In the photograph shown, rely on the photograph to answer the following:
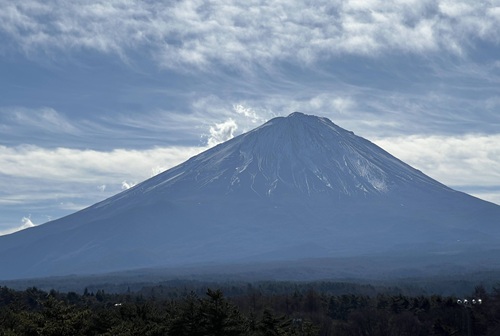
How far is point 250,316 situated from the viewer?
53438mm

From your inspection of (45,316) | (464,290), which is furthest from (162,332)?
(464,290)

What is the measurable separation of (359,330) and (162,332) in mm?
41307

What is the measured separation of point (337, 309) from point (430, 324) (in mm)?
18259

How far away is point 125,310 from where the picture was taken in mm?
50844

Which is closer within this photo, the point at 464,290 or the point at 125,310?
the point at 125,310

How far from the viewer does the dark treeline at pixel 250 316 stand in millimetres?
38625

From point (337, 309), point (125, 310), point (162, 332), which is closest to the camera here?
point (162, 332)

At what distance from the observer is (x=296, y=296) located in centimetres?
10412

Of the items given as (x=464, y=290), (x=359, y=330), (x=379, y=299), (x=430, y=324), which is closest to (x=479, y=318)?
(x=430, y=324)

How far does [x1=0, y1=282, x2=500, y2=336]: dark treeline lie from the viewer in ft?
127

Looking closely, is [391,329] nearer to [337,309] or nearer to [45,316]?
[337,309]

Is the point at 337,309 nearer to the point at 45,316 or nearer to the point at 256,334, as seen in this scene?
the point at 256,334

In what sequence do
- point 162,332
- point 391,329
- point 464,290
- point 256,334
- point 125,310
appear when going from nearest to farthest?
point 256,334 < point 162,332 < point 125,310 < point 391,329 < point 464,290

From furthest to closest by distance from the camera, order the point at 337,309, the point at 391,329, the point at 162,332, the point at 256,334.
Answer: the point at 337,309 → the point at 391,329 → the point at 162,332 → the point at 256,334
